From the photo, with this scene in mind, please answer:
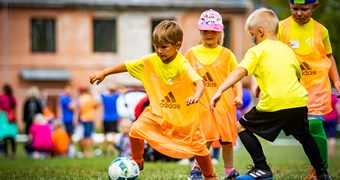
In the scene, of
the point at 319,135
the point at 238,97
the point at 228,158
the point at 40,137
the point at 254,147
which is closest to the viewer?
the point at 254,147

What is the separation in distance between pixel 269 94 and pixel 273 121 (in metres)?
0.27

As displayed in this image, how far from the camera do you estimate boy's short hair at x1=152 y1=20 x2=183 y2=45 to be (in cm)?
796

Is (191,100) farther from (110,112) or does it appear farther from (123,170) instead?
(110,112)

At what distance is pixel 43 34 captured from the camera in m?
42.8

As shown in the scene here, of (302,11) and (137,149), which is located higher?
(302,11)

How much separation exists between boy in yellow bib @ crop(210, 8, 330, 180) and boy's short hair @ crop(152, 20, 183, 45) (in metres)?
0.78

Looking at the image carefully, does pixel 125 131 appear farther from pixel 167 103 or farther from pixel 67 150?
pixel 167 103

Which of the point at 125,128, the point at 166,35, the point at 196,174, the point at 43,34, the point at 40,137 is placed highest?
the point at 166,35

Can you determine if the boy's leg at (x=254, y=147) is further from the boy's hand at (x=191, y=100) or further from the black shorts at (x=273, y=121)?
the boy's hand at (x=191, y=100)

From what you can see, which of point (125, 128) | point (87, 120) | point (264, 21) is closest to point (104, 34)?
point (87, 120)

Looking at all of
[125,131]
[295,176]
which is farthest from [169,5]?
[295,176]

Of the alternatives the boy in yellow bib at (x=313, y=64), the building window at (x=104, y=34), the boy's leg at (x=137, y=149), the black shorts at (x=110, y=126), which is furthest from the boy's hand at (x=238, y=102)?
the building window at (x=104, y=34)

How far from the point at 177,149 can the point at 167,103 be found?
1.59 feet

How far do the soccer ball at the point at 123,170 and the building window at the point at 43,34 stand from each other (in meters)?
35.0
